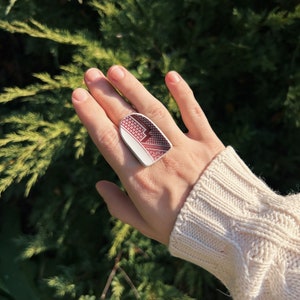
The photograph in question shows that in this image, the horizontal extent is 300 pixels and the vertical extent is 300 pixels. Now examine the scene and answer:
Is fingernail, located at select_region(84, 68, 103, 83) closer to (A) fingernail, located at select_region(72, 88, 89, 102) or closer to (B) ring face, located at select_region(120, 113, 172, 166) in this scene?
(A) fingernail, located at select_region(72, 88, 89, 102)

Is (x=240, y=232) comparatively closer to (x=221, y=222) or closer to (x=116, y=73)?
(x=221, y=222)

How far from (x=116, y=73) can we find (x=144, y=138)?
26cm

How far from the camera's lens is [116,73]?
157cm

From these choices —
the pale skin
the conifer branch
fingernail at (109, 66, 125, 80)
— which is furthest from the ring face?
the conifer branch

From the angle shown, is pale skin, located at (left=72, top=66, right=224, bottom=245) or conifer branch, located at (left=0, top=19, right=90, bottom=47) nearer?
pale skin, located at (left=72, top=66, right=224, bottom=245)

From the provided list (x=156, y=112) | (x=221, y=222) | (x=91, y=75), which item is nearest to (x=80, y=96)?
(x=91, y=75)

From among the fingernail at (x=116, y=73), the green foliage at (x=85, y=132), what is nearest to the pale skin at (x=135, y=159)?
the fingernail at (x=116, y=73)

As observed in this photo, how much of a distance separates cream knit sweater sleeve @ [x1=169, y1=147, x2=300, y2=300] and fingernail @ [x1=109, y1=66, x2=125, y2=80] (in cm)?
44

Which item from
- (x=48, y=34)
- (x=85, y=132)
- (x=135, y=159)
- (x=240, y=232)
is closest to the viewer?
(x=240, y=232)

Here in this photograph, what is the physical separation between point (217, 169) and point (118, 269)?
0.75 meters

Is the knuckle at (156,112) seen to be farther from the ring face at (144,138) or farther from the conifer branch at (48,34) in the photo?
the conifer branch at (48,34)

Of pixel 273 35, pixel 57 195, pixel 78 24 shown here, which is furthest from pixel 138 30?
pixel 57 195

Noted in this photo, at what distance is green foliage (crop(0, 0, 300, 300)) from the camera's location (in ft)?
6.10

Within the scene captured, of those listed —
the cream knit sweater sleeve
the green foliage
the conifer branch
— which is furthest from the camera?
the green foliage
